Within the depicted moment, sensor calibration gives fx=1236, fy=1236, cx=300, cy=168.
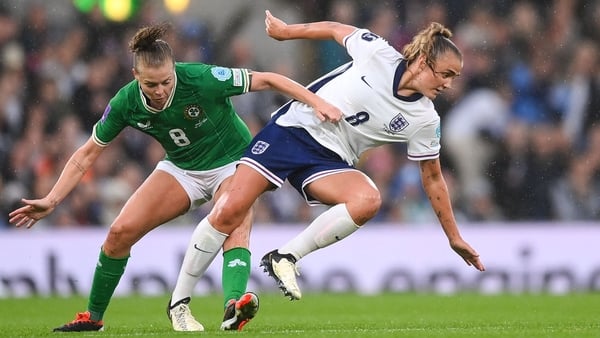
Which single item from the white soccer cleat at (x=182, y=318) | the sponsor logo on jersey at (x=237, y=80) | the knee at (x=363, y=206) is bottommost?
the white soccer cleat at (x=182, y=318)

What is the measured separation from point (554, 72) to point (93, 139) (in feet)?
28.2

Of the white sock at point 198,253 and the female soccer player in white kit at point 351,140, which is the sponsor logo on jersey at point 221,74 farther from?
the white sock at point 198,253

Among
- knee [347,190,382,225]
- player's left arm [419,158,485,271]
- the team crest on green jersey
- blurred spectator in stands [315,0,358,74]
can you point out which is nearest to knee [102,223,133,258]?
Answer: the team crest on green jersey

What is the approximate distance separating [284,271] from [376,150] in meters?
7.53

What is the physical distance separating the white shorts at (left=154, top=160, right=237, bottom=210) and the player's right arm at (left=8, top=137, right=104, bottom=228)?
0.59 metres

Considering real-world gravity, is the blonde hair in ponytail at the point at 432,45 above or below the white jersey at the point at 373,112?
above

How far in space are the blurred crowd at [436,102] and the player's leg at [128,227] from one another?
20.1 ft

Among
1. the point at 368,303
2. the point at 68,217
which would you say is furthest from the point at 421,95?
the point at 68,217

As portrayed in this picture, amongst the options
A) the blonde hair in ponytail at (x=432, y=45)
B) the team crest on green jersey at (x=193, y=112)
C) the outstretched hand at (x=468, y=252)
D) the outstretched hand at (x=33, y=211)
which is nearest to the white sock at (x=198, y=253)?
the team crest on green jersey at (x=193, y=112)

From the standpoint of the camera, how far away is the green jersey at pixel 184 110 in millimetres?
8117

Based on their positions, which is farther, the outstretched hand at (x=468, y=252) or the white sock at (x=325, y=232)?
the outstretched hand at (x=468, y=252)

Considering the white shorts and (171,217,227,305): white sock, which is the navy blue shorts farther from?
(171,217,227,305): white sock

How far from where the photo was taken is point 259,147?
26.8ft

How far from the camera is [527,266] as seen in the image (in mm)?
14148
